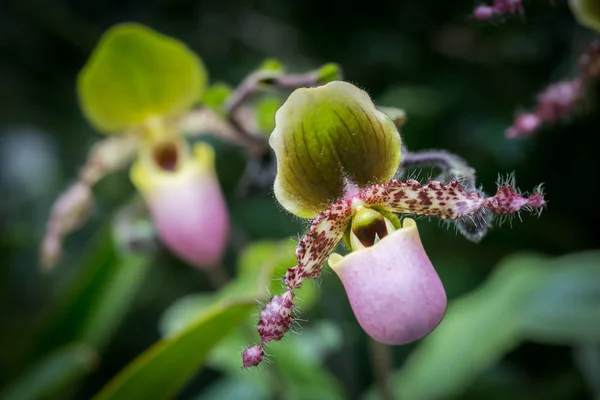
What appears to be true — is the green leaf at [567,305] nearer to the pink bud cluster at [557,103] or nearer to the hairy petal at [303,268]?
the pink bud cluster at [557,103]

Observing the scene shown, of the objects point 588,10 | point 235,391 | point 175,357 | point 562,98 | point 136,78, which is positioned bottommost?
point 235,391

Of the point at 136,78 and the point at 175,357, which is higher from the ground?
the point at 136,78

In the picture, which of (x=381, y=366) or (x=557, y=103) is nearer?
(x=557, y=103)

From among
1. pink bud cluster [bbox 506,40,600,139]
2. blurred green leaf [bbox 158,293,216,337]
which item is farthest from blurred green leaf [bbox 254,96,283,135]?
blurred green leaf [bbox 158,293,216,337]

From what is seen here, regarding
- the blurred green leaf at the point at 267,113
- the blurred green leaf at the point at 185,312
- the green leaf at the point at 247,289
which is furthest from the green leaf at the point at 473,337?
the blurred green leaf at the point at 267,113

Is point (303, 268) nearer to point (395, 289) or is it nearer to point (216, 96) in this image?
point (395, 289)

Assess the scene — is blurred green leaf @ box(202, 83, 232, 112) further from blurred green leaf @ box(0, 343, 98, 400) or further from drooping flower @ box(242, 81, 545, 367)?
blurred green leaf @ box(0, 343, 98, 400)

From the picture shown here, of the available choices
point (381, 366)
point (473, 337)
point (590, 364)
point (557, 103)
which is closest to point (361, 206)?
→ point (557, 103)
